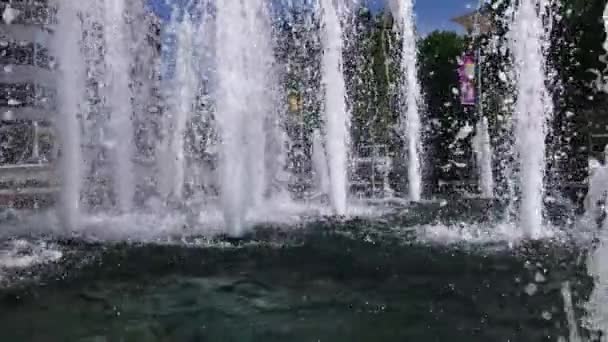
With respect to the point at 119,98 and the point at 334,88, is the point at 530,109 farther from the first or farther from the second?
the point at 119,98

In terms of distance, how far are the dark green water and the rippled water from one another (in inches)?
0.5

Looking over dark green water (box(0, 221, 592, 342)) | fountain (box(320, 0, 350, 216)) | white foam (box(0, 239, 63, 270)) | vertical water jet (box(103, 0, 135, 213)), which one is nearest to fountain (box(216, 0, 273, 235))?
dark green water (box(0, 221, 592, 342))

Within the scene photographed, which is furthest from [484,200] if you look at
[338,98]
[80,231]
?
Result: [80,231]

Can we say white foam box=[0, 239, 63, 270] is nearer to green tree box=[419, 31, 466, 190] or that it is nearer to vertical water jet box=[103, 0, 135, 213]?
vertical water jet box=[103, 0, 135, 213]

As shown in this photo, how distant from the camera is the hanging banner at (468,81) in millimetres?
25719

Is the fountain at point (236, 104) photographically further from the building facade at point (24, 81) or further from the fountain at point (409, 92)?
the building facade at point (24, 81)

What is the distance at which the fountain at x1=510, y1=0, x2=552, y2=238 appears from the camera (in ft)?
33.9

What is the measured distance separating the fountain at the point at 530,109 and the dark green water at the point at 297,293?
1.33 m

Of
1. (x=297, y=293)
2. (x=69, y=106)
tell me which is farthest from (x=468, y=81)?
(x=297, y=293)

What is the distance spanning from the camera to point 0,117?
4734 cm

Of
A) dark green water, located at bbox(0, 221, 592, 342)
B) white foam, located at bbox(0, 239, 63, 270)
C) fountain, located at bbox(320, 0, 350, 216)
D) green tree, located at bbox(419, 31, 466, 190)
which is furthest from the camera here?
green tree, located at bbox(419, 31, 466, 190)

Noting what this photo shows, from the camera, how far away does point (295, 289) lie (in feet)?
22.0

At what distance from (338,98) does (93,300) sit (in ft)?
28.6

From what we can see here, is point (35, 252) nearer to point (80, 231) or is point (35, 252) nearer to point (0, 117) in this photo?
point (80, 231)
